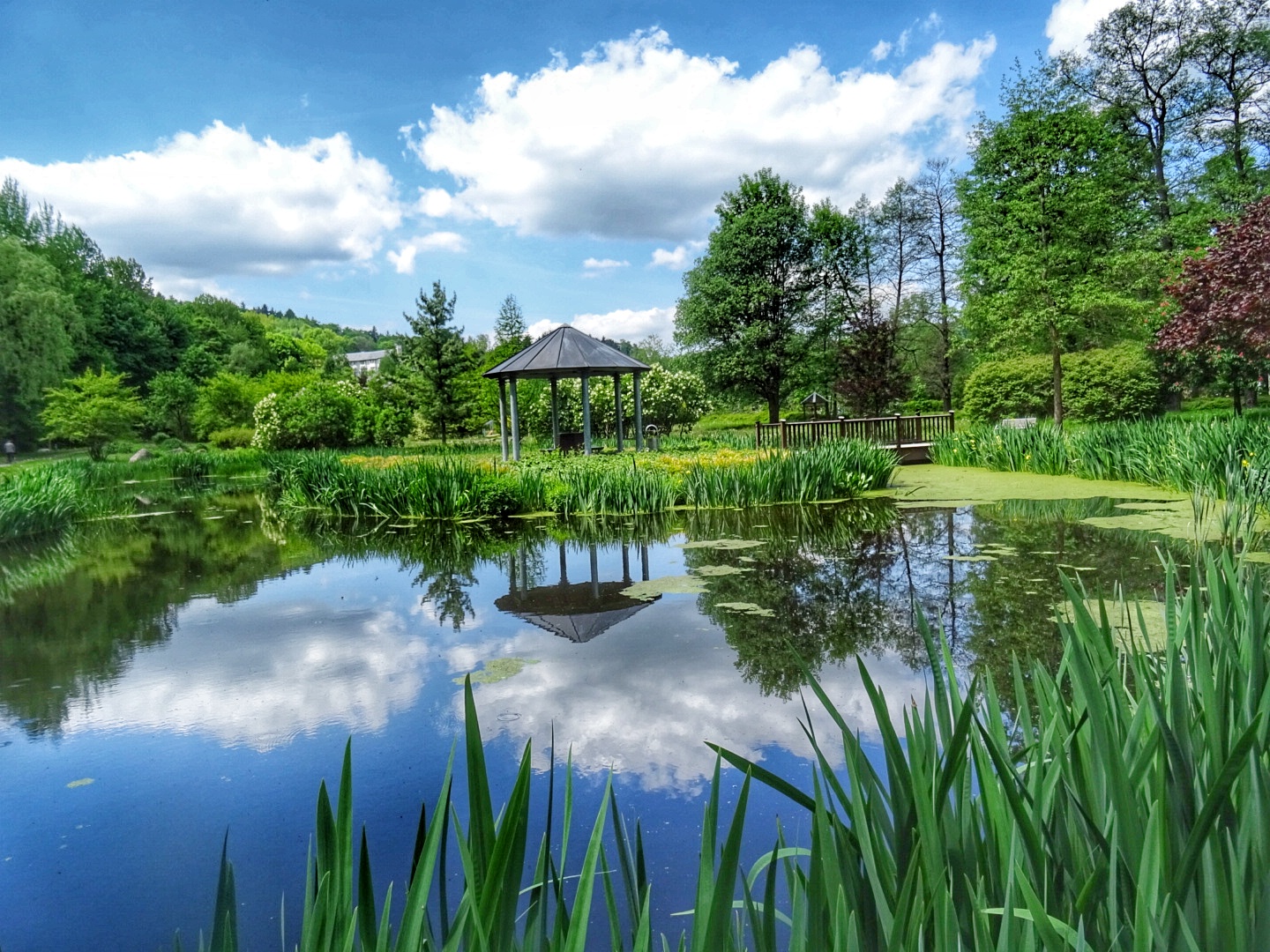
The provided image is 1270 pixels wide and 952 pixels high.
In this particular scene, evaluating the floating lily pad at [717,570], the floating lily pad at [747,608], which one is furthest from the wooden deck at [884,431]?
the floating lily pad at [747,608]

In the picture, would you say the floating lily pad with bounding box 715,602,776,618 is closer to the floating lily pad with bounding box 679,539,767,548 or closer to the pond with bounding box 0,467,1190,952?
the pond with bounding box 0,467,1190,952

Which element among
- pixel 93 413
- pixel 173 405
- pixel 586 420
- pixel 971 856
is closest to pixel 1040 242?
pixel 586 420

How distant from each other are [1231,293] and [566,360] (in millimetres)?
9513

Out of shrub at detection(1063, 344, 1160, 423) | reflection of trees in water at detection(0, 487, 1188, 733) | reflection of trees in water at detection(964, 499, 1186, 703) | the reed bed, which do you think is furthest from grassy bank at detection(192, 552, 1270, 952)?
shrub at detection(1063, 344, 1160, 423)

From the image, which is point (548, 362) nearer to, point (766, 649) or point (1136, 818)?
point (766, 649)

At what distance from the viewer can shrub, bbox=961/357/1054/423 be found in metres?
20.0

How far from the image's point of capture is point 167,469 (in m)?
20.7

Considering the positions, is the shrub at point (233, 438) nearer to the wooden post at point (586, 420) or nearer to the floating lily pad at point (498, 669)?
the wooden post at point (586, 420)

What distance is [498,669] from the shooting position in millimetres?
3928

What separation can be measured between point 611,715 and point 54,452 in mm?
33004

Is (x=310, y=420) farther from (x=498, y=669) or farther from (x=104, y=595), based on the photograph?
(x=498, y=669)

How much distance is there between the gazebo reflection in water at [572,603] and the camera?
475 cm

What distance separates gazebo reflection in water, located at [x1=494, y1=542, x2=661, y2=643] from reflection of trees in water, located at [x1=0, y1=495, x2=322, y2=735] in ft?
6.95

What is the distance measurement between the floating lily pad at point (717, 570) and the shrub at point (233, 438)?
24.9 meters
